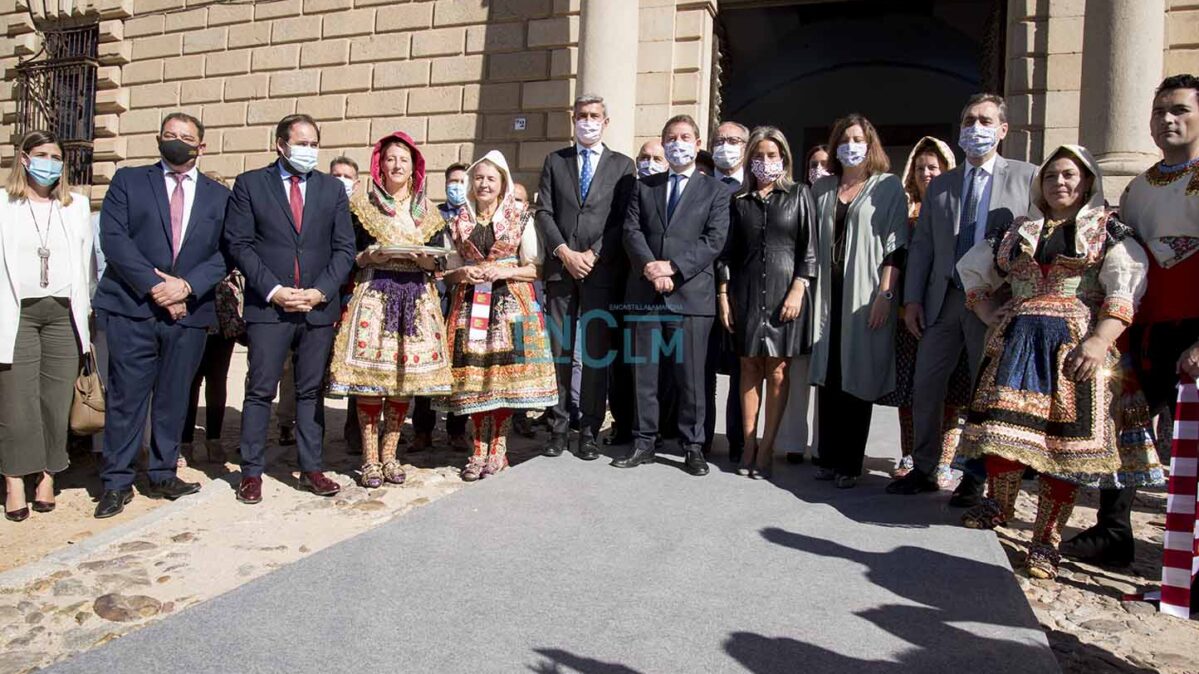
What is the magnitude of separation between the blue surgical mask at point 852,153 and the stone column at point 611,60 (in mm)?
4274

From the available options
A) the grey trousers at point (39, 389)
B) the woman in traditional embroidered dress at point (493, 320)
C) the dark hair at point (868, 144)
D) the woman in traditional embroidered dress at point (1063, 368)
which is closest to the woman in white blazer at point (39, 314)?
the grey trousers at point (39, 389)

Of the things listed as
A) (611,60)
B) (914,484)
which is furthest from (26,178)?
(611,60)

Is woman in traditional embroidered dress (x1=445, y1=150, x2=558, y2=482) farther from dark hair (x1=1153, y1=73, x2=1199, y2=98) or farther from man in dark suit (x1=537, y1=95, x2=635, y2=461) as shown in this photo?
dark hair (x1=1153, y1=73, x2=1199, y2=98)

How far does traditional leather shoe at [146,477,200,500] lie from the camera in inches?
165

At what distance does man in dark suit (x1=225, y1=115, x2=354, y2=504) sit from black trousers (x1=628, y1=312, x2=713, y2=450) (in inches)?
64.8

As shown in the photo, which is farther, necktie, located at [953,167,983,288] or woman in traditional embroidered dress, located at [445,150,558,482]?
woman in traditional embroidered dress, located at [445,150,558,482]

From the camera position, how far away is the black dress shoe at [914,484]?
4.09 m

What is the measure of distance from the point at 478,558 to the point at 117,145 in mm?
11772

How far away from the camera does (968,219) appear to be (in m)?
4.02

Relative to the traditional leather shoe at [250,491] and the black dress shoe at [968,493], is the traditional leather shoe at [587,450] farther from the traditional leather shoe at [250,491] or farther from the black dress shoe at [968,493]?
the black dress shoe at [968,493]

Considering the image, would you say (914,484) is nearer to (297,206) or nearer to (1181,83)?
(1181,83)

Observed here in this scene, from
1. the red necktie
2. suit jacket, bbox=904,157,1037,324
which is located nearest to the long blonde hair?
the red necktie

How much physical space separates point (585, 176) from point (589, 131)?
0.25 metres

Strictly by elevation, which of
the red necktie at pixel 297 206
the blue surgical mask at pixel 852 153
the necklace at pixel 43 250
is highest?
the blue surgical mask at pixel 852 153
